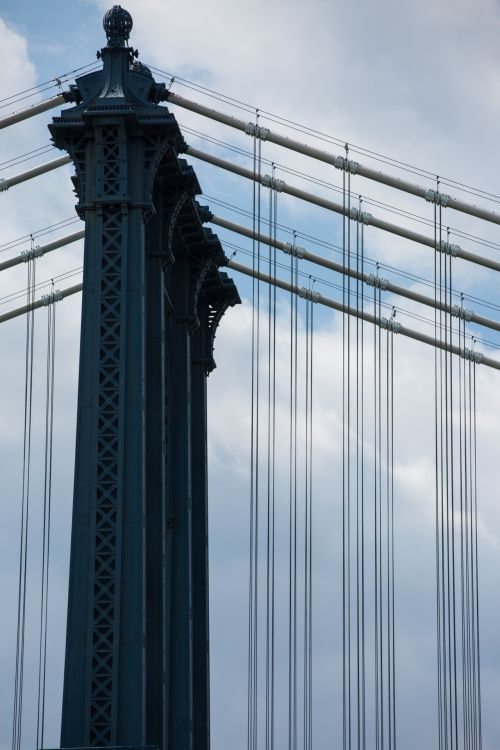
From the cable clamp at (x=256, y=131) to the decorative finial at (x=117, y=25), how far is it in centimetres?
1305

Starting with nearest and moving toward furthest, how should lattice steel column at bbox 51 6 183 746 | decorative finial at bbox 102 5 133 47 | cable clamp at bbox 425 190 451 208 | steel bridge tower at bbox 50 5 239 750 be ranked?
lattice steel column at bbox 51 6 183 746
steel bridge tower at bbox 50 5 239 750
decorative finial at bbox 102 5 133 47
cable clamp at bbox 425 190 451 208

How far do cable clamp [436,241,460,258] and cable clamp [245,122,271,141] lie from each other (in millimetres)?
6066

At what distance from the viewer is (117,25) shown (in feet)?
177

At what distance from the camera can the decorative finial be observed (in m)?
53.7

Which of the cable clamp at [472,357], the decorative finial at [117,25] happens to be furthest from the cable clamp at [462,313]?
the decorative finial at [117,25]

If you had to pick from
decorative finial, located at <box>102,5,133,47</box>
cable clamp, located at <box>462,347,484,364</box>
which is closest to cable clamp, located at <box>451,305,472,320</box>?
cable clamp, located at <box>462,347,484,364</box>

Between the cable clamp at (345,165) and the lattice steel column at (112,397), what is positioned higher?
the cable clamp at (345,165)

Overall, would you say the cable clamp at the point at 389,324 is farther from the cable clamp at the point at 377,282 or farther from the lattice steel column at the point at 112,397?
the lattice steel column at the point at 112,397

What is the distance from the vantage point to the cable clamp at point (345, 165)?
220ft

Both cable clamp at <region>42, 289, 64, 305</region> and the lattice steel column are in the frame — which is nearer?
the lattice steel column

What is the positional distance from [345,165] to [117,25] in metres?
14.7

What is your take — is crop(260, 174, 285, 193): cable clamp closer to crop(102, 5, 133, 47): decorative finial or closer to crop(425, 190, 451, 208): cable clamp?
crop(425, 190, 451, 208): cable clamp

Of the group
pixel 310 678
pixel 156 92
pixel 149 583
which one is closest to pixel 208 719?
pixel 310 678

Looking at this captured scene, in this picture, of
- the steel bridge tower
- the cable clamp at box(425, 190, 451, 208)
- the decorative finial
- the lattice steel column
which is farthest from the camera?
the cable clamp at box(425, 190, 451, 208)
